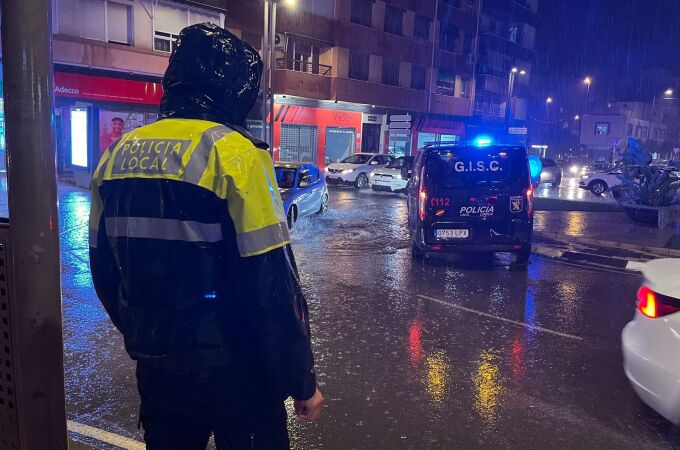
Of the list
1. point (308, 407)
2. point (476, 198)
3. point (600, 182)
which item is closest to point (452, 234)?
point (476, 198)

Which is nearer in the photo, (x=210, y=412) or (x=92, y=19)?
(x=210, y=412)

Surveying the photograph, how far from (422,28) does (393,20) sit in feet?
10.5

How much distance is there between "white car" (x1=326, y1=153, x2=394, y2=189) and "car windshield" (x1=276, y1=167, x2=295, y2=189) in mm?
10793

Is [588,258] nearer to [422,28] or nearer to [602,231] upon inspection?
[602,231]

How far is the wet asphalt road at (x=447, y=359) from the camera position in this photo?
392 centimetres

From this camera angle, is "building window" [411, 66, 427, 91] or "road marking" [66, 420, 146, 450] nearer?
"road marking" [66, 420, 146, 450]

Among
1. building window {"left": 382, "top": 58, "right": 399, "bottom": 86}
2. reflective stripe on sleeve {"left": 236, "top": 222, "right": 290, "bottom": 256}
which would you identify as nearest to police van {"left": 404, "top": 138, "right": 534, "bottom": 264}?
reflective stripe on sleeve {"left": 236, "top": 222, "right": 290, "bottom": 256}

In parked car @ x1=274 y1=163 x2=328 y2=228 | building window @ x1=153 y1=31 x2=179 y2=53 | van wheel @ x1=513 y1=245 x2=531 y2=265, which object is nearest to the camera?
van wheel @ x1=513 y1=245 x2=531 y2=265

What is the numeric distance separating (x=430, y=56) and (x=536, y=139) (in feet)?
102

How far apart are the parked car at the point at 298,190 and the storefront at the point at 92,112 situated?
8.46 m

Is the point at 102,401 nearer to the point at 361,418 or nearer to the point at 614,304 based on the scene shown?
the point at 361,418

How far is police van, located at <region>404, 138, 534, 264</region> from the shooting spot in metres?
9.02

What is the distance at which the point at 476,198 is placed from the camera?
9.01 metres

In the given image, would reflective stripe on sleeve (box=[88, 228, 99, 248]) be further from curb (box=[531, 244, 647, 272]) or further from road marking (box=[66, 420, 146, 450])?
curb (box=[531, 244, 647, 272])
